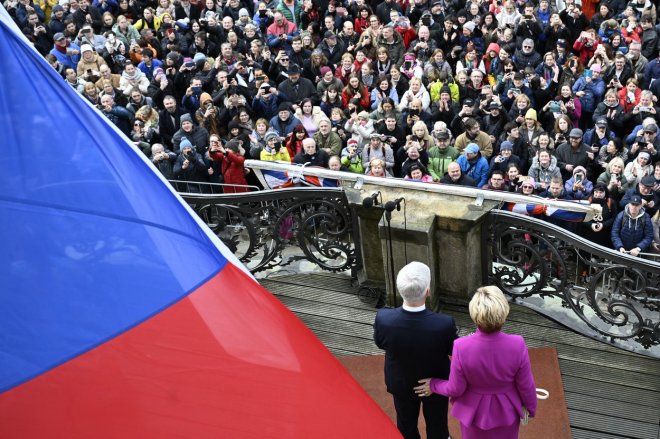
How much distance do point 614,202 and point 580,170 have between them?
20.3 inches

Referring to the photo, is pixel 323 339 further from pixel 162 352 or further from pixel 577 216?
pixel 162 352

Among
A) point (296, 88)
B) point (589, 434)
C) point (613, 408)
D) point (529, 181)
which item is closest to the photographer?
point (589, 434)

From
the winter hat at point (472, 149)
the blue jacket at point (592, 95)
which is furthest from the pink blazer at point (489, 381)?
the blue jacket at point (592, 95)

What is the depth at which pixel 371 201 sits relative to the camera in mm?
7133

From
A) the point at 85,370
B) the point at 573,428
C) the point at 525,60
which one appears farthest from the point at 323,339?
the point at 525,60

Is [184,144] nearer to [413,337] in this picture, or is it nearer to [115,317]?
[413,337]

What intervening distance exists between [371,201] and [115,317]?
3440 millimetres

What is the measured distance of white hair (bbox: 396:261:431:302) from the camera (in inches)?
190

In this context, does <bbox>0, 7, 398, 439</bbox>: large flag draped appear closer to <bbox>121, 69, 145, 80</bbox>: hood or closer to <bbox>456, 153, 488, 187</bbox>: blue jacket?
<bbox>456, 153, 488, 187</bbox>: blue jacket

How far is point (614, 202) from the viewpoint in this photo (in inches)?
385

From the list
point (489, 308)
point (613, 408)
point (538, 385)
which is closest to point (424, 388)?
point (489, 308)

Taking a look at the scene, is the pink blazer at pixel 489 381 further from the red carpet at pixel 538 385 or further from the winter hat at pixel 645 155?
the winter hat at pixel 645 155

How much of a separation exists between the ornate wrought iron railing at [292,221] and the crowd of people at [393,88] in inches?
68.9

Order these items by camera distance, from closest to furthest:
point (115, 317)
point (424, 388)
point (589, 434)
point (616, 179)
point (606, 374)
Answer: point (115, 317) < point (424, 388) < point (589, 434) < point (606, 374) < point (616, 179)
